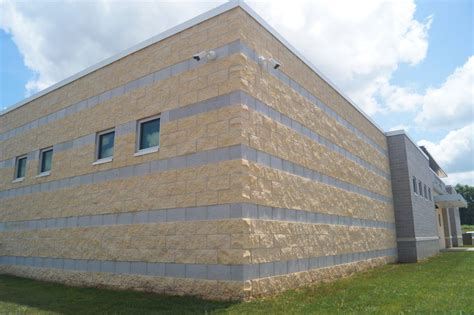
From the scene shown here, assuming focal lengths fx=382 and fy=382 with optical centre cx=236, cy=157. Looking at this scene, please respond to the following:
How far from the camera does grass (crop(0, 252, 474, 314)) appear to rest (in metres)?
7.14

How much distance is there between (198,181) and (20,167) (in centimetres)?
1024

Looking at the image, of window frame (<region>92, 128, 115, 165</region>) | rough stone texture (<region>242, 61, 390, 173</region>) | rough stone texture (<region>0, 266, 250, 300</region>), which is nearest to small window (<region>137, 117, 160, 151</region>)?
window frame (<region>92, 128, 115, 165</region>)

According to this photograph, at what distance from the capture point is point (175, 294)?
8828mm

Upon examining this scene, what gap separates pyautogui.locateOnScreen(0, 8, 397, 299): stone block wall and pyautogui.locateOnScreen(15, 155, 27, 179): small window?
0.63 metres

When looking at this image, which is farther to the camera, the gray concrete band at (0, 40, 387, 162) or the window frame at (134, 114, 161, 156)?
the window frame at (134, 114, 161, 156)

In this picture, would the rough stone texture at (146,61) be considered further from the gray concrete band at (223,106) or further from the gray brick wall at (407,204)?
the gray brick wall at (407,204)

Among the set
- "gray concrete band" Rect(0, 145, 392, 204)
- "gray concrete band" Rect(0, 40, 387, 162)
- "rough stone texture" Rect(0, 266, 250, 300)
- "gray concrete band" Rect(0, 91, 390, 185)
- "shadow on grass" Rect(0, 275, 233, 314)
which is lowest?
"shadow on grass" Rect(0, 275, 233, 314)

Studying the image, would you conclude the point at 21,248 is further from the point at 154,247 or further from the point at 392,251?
the point at 392,251

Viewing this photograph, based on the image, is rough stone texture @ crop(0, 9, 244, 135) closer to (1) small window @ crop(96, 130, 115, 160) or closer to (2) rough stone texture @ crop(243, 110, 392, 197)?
(1) small window @ crop(96, 130, 115, 160)

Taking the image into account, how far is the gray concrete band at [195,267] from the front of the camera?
812cm

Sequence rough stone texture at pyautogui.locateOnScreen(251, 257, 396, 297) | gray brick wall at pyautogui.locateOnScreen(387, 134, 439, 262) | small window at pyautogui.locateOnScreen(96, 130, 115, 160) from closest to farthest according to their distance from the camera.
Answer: rough stone texture at pyautogui.locateOnScreen(251, 257, 396, 297) → small window at pyautogui.locateOnScreen(96, 130, 115, 160) → gray brick wall at pyautogui.locateOnScreen(387, 134, 439, 262)

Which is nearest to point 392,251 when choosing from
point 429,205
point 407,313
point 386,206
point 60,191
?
point 386,206

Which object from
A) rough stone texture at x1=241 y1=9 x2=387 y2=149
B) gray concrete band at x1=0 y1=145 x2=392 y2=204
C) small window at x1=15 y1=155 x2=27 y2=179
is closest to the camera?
gray concrete band at x1=0 y1=145 x2=392 y2=204

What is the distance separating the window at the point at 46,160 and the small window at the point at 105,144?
2.84 meters
